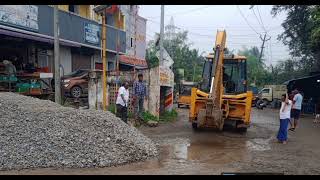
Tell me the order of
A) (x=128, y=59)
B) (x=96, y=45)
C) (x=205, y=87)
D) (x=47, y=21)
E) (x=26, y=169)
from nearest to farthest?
1. (x=26, y=169)
2. (x=205, y=87)
3. (x=47, y=21)
4. (x=96, y=45)
5. (x=128, y=59)

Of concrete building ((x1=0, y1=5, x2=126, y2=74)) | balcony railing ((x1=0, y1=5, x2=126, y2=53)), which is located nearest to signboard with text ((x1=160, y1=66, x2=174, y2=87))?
concrete building ((x1=0, y1=5, x2=126, y2=74))

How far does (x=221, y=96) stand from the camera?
12062mm

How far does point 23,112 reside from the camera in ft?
29.4

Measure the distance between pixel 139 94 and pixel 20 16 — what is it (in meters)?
6.33

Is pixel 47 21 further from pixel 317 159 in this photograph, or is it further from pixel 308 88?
pixel 308 88

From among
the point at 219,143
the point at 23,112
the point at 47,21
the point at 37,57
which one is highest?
the point at 47,21

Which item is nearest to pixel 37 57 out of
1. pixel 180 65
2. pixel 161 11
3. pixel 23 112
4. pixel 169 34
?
pixel 161 11

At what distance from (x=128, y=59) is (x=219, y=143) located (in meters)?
16.2

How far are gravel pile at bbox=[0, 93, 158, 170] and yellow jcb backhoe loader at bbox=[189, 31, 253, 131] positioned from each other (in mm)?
3156

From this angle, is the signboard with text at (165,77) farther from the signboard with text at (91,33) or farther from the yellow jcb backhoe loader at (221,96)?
the signboard with text at (91,33)

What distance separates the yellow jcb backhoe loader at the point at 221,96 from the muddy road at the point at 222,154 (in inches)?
19.5

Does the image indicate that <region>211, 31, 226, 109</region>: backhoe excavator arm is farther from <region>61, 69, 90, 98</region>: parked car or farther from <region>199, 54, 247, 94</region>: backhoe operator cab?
<region>61, 69, 90, 98</region>: parked car

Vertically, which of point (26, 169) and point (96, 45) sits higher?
point (96, 45)

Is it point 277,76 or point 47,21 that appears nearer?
point 47,21
